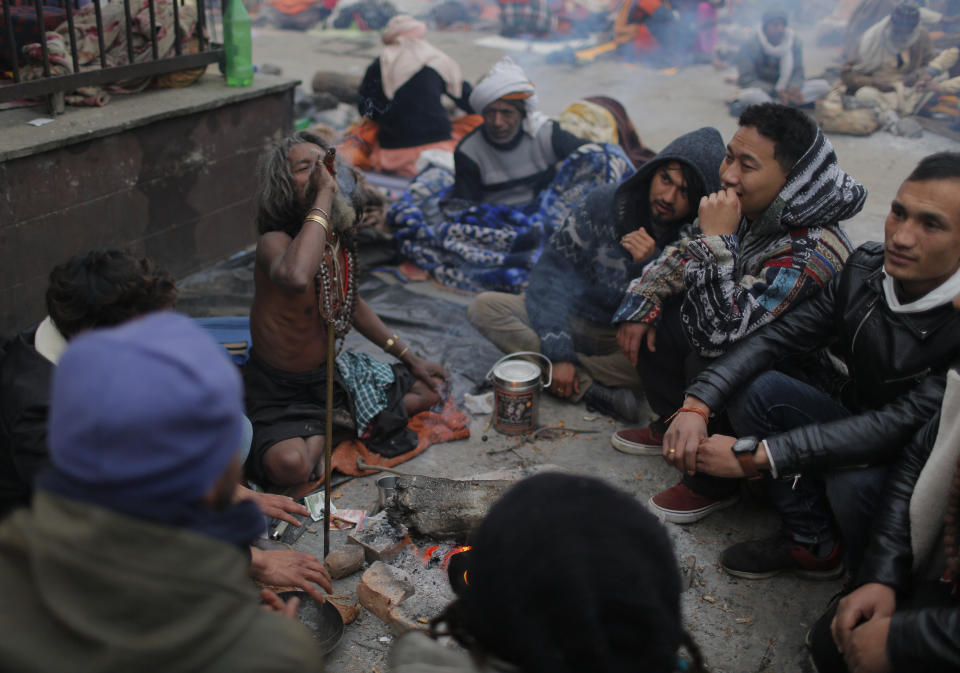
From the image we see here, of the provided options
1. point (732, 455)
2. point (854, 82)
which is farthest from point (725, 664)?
point (854, 82)

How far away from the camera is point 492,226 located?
5.81 m

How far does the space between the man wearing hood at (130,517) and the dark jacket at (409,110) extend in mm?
6269

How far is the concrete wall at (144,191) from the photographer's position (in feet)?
14.8

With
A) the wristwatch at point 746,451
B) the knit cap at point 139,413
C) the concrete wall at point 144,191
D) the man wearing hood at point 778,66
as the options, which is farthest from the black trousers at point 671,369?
the man wearing hood at point 778,66

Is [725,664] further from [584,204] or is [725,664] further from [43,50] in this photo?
[43,50]

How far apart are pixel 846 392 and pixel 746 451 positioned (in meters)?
0.65

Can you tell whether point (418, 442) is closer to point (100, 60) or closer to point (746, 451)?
point (746, 451)

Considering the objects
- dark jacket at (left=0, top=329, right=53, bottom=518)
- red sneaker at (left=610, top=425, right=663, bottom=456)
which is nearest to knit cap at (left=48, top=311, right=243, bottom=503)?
dark jacket at (left=0, top=329, right=53, bottom=518)

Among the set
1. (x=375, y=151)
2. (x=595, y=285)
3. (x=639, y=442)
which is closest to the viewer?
(x=639, y=442)

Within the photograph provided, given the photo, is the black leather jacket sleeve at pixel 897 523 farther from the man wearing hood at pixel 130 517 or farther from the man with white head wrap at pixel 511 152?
the man with white head wrap at pixel 511 152

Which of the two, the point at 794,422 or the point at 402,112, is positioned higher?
the point at 402,112

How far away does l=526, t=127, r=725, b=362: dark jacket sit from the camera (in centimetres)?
418

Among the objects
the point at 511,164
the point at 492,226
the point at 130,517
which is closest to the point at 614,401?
the point at 492,226

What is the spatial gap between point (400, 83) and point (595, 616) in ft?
21.7
